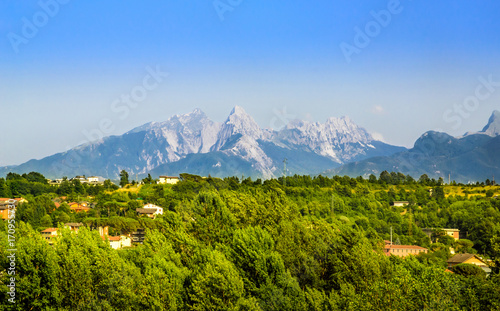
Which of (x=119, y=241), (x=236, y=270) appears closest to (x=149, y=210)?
(x=119, y=241)

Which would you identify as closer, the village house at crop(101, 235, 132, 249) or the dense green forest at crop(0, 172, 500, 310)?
the dense green forest at crop(0, 172, 500, 310)

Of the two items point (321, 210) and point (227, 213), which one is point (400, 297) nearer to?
point (227, 213)

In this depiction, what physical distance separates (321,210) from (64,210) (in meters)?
37.8

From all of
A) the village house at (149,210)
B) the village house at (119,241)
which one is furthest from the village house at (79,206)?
the village house at (119,241)

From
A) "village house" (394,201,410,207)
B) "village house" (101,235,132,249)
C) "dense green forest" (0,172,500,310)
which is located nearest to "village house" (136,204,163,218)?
"village house" (101,235,132,249)

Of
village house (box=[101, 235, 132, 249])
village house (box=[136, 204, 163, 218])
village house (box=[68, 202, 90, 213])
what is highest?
village house (box=[68, 202, 90, 213])

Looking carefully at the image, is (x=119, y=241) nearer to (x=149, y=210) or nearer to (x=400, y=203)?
(x=149, y=210)

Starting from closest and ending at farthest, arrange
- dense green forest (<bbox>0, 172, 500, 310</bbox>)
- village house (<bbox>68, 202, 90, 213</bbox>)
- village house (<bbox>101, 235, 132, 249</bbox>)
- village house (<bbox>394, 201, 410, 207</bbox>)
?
dense green forest (<bbox>0, 172, 500, 310</bbox>)
village house (<bbox>101, 235, 132, 249</bbox>)
village house (<bbox>68, 202, 90, 213</bbox>)
village house (<bbox>394, 201, 410, 207</bbox>)

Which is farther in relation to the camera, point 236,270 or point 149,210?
point 149,210

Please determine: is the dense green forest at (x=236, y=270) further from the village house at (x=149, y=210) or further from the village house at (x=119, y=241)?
the village house at (x=149, y=210)

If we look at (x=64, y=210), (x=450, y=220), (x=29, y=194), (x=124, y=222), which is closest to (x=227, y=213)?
(x=124, y=222)

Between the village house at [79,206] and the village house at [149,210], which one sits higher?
the village house at [79,206]

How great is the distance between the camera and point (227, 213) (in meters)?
41.7

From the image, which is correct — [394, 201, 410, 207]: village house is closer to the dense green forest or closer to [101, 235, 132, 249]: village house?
[101, 235, 132, 249]: village house
